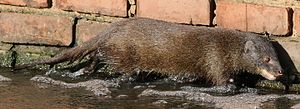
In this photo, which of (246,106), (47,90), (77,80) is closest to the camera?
(246,106)

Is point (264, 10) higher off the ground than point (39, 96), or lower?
higher

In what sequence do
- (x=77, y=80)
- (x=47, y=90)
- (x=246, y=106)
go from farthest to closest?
1. (x=77, y=80)
2. (x=47, y=90)
3. (x=246, y=106)

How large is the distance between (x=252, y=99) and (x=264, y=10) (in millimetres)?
548

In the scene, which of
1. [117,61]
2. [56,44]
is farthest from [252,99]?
[56,44]

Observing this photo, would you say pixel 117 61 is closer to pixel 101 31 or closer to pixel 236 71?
pixel 101 31

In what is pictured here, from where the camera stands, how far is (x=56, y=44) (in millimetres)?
4406

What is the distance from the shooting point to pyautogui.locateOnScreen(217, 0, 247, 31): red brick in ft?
13.6

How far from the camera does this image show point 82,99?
146 inches

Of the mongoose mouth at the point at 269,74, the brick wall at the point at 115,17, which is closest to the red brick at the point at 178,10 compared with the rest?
the brick wall at the point at 115,17

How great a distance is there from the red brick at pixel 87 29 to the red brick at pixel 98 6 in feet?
Answer: 0.23

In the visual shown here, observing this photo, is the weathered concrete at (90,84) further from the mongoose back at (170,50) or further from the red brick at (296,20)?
the red brick at (296,20)

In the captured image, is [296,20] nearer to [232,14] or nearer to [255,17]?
[255,17]

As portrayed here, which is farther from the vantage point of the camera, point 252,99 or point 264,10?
point 264,10

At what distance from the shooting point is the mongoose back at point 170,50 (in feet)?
13.9
